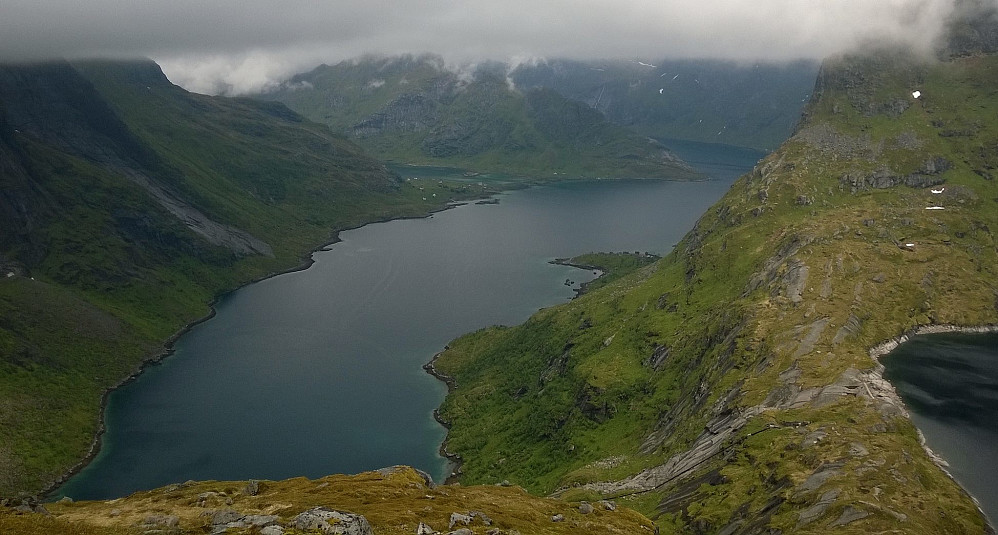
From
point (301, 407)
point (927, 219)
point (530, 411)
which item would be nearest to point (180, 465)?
point (301, 407)

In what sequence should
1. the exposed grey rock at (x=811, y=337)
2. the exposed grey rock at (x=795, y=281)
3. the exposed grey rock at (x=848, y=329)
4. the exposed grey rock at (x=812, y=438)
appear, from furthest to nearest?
the exposed grey rock at (x=795, y=281) → the exposed grey rock at (x=848, y=329) → the exposed grey rock at (x=811, y=337) → the exposed grey rock at (x=812, y=438)

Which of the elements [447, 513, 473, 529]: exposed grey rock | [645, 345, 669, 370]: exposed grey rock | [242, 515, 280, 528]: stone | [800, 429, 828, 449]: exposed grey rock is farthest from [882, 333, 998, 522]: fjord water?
[242, 515, 280, 528]: stone

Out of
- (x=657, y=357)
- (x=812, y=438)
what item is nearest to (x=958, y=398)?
(x=812, y=438)

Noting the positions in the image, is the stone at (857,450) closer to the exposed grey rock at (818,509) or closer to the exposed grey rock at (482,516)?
the exposed grey rock at (818,509)

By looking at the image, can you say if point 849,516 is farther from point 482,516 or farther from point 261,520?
point 261,520

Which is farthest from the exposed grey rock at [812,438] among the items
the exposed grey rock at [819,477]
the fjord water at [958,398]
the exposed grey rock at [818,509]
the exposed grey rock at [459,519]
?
the exposed grey rock at [459,519]

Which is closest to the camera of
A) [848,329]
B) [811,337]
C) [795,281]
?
[811,337]

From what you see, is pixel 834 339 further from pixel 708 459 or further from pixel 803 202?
pixel 803 202
